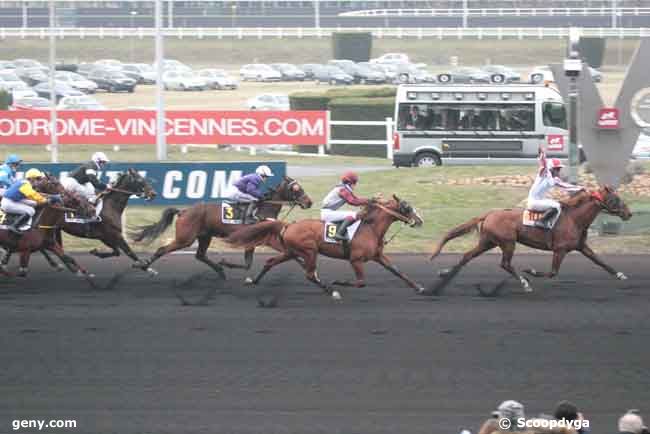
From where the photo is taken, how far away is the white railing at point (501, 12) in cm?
7000

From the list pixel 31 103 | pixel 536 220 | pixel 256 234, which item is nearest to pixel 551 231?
pixel 536 220

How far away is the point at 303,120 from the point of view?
27047 mm

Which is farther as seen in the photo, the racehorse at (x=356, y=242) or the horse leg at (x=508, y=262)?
the horse leg at (x=508, y=262)

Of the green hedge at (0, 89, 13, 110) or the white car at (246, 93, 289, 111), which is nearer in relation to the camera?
the green hedge at (0, 89, 13, 110)

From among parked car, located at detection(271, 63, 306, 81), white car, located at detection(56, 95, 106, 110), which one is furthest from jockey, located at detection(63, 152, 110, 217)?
parked car, located at detection(271, 63, 306, 81)

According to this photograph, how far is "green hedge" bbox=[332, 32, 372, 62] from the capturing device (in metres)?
63.8

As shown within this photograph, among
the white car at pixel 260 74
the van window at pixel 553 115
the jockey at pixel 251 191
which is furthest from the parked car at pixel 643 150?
the white car at pixel 260 74

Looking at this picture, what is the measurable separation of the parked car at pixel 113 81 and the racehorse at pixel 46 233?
3622 cm

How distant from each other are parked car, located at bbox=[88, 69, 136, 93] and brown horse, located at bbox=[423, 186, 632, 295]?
126 ft

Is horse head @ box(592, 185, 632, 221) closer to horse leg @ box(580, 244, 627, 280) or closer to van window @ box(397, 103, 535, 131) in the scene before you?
horse leg @ box(580, 244, 627, 280)

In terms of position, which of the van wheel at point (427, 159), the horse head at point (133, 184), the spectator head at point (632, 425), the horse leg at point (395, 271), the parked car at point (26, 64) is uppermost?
the parked car at point (26, 64)

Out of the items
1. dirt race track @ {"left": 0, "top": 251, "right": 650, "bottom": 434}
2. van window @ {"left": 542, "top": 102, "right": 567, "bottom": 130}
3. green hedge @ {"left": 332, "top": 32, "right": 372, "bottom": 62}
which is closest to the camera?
dirt race track @ {"left": 0, "top": 251, "right": 650, "bottom": 434}

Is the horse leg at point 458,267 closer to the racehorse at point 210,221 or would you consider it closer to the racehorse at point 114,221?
the racehorse at point 210,221

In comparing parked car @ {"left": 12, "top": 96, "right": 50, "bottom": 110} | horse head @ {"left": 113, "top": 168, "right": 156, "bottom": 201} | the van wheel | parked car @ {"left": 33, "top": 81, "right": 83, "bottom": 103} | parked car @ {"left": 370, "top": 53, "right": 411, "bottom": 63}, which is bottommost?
the van wheel
